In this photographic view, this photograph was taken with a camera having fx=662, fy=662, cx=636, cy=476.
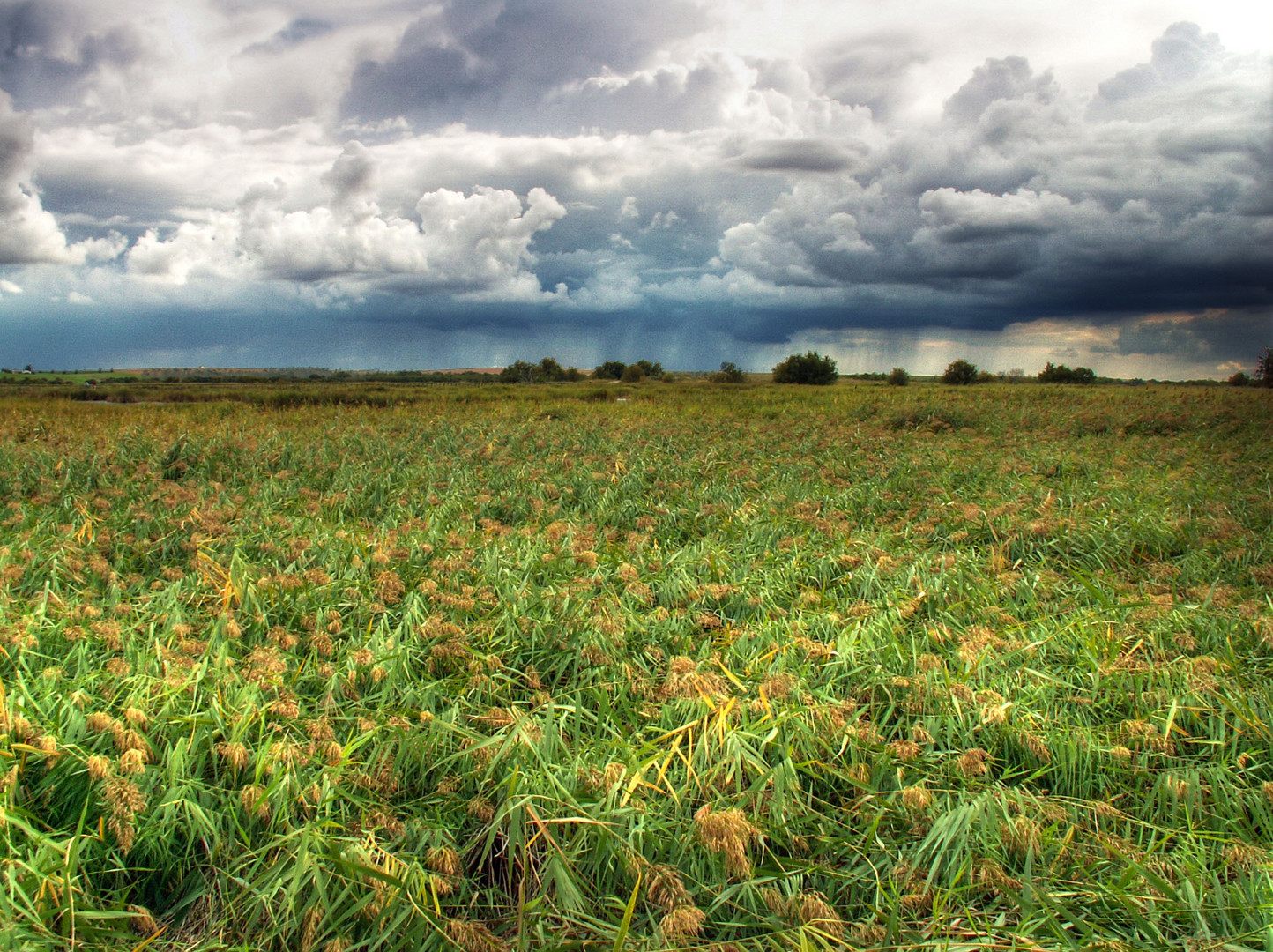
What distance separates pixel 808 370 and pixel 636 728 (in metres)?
62.7

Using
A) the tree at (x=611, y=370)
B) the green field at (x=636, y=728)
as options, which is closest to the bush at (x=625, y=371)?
the tree at (x=611, y=370)

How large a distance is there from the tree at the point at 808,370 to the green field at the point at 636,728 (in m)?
57.3

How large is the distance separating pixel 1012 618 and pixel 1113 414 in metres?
15.8

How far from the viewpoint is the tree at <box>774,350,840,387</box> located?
2459 inches

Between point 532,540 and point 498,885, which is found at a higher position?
point 532,540

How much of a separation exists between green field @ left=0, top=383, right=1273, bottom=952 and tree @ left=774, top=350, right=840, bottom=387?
5733cm

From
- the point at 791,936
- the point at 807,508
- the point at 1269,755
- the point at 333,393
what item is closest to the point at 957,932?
the point at 791,936

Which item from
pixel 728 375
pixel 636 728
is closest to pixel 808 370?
pixel 728 375

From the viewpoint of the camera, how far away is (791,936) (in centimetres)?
224

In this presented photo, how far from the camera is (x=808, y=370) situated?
206ft

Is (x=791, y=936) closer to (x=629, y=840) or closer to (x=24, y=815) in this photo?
(x=629, y=840)

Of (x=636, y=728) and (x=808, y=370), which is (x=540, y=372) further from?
(x=636, y=728)

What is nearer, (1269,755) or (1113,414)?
(1269,755)

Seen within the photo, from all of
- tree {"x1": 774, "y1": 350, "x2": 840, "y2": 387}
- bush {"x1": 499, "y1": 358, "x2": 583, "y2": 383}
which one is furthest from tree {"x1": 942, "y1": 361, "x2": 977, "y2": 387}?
bush {"x1": 499, "y1": 358, "x2": 583, "y2": 383}
